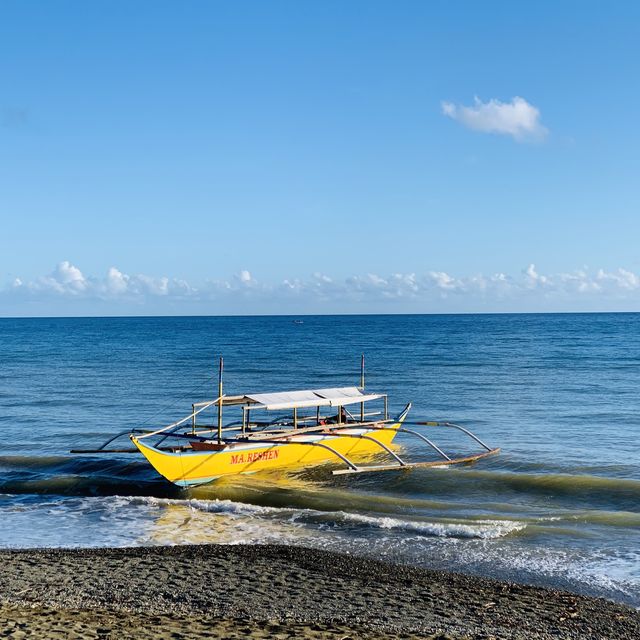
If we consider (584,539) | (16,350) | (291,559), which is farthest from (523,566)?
(16,350)

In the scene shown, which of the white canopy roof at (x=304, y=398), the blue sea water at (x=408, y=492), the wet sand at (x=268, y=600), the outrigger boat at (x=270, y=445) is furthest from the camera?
the white canopy roof at (x=304, y=398)

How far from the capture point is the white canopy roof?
1783 cm

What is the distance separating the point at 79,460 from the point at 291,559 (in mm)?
10474

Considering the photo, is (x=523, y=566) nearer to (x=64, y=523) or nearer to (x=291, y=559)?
(x=291, y=559)

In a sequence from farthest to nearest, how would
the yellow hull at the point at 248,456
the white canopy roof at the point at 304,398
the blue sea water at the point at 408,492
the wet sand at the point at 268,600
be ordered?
the white canopy roof at the point at 304,398 < the yellow hull at the point at 248,456 < the blue sea water at the point at 408,492 < the wet sand at the point at 268,600

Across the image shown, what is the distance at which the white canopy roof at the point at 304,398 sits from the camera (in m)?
17.8

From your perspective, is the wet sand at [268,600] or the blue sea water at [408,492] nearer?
the wet sand at [268,600]

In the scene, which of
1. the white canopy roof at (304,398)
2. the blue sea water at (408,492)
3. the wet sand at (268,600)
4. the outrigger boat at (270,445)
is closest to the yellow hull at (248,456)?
the outrigger boat at (270,445)

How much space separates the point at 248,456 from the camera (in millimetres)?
17609

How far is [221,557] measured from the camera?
37.1ft

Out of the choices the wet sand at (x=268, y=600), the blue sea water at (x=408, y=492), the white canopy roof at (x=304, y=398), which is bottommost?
the blue sea water at (x=408, y=492)

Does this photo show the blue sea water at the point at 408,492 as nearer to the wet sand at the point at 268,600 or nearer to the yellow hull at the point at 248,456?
the yellow hull at the point at 248,456

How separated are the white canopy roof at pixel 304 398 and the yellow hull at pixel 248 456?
86 cm

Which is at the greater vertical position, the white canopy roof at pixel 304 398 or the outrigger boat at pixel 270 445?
the white canopy roof at pixel 304 398
